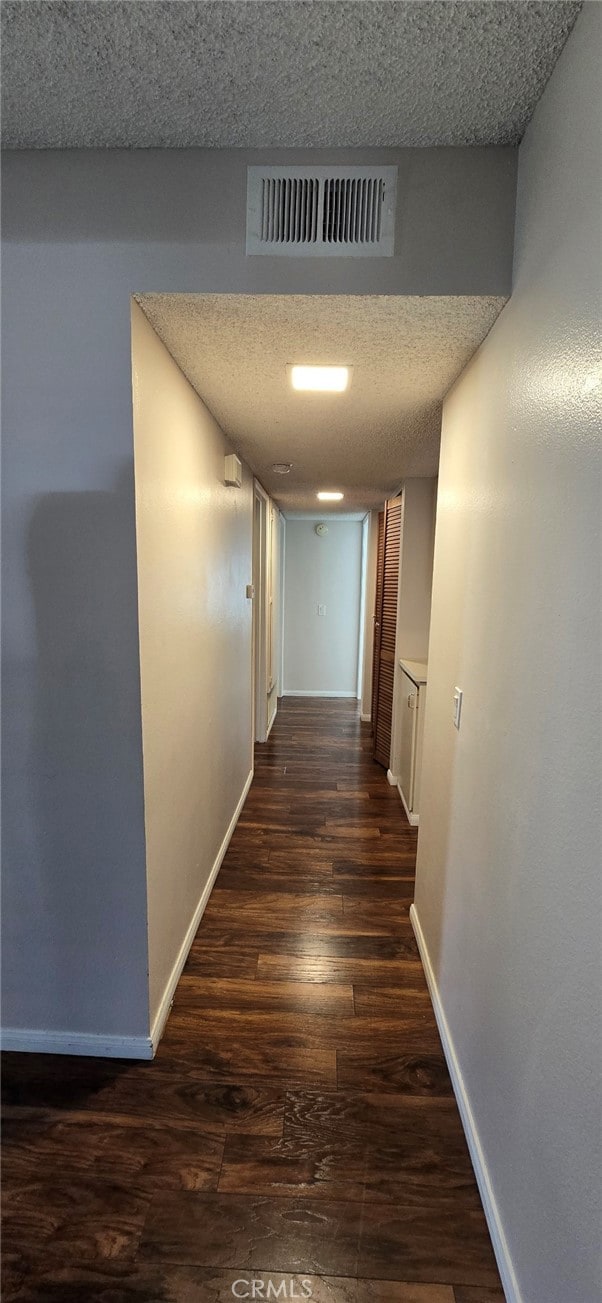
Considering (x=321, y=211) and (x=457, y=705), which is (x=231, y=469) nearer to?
(x=321, y=211)

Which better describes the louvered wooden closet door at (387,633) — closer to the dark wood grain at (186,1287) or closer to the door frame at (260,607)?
the door frame at (260,607)

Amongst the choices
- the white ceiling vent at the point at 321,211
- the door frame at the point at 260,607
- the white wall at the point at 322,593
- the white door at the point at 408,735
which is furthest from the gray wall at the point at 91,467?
the white wall at the point at 322,593

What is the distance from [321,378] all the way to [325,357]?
14 centimetres

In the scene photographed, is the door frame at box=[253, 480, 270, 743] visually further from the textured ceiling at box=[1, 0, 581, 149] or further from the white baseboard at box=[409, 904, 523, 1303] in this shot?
the white baseboard at box=[409, 904, 523, 1303]

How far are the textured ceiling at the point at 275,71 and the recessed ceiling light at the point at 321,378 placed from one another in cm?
51

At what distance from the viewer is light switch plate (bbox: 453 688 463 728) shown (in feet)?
4.87

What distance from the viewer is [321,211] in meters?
1.18

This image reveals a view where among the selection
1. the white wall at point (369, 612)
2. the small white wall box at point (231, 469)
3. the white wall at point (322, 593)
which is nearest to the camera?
the small white wall box at point (231, 469)

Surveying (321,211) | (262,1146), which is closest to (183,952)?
(262,1146)

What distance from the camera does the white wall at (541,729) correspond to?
0.75m

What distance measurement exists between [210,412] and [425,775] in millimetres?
1703

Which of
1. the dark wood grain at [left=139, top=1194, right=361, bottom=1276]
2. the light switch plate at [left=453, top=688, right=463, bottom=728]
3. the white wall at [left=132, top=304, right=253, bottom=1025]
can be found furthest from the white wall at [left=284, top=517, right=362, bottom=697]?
the dark wood grain at [left=139, top=1194, right=361, bottom=1276]

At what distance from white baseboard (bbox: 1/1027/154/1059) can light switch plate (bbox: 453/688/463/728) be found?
1.32 m

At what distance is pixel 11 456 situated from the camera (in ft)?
4.21
